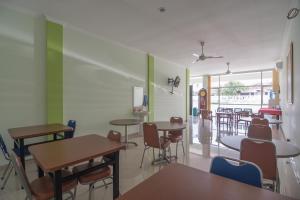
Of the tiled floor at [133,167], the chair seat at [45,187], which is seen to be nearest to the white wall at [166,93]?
the tiled floor at [133,167]

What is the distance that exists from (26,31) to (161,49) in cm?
390

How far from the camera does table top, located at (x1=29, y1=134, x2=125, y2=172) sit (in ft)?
4.89

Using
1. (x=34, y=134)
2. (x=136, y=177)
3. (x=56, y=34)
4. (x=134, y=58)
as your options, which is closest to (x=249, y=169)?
(x=136, y=177)

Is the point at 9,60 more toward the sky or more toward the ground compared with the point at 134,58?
more toward the ground

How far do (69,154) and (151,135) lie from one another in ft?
5.41

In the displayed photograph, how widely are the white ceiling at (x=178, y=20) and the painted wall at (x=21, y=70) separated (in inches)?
13.2

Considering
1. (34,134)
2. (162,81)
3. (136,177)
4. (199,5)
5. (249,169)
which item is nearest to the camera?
(249,169)

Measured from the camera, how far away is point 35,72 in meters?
3.45

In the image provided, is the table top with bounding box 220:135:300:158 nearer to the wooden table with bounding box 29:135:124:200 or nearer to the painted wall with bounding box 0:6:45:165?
the wooden table with bounding box 29:135:124:200

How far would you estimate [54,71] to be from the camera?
12.0 ft

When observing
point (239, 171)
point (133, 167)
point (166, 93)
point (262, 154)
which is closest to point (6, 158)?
point (133, 167)

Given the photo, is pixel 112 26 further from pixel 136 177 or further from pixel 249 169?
pixel 249 169

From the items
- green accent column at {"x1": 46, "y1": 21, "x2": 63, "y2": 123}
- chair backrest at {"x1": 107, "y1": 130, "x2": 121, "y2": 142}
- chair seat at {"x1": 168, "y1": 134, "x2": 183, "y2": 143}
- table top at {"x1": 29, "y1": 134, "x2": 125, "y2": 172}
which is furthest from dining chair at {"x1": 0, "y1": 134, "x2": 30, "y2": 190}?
chair seat at {"x1": 168, "y1": 134, "x2": 183, "y2": 143}

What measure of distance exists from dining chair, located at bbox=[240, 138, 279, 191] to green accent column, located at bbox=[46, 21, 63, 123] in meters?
3.69
